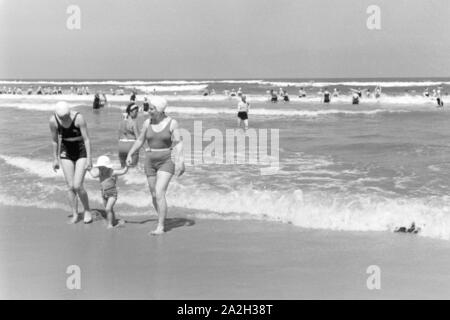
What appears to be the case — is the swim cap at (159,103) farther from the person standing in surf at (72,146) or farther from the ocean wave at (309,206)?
the ocean wave at (309,206)

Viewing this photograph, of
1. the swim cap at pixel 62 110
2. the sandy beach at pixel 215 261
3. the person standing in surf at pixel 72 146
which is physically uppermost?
the swim cap at pixel 62 110

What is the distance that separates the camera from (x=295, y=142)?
13906mm

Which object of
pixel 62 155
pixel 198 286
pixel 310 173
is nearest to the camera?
pixel 198 286

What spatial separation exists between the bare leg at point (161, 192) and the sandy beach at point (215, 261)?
13 cm

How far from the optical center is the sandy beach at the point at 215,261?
441cm

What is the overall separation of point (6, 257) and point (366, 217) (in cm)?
435

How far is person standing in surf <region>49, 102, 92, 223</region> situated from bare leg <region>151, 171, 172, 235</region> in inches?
41.1

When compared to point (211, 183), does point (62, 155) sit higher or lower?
higher

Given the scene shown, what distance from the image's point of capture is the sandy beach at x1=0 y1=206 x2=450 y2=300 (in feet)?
14.5

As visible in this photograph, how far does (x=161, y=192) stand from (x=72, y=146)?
4.42 feet

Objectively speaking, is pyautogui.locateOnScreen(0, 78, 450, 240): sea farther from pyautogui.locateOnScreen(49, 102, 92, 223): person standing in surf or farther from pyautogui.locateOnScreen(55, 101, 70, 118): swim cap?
pyautogui.locateOnScreen(55, 101, 70, 118): swim cap

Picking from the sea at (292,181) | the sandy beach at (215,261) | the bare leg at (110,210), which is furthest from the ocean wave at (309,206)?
the bare leg at (110,210)
